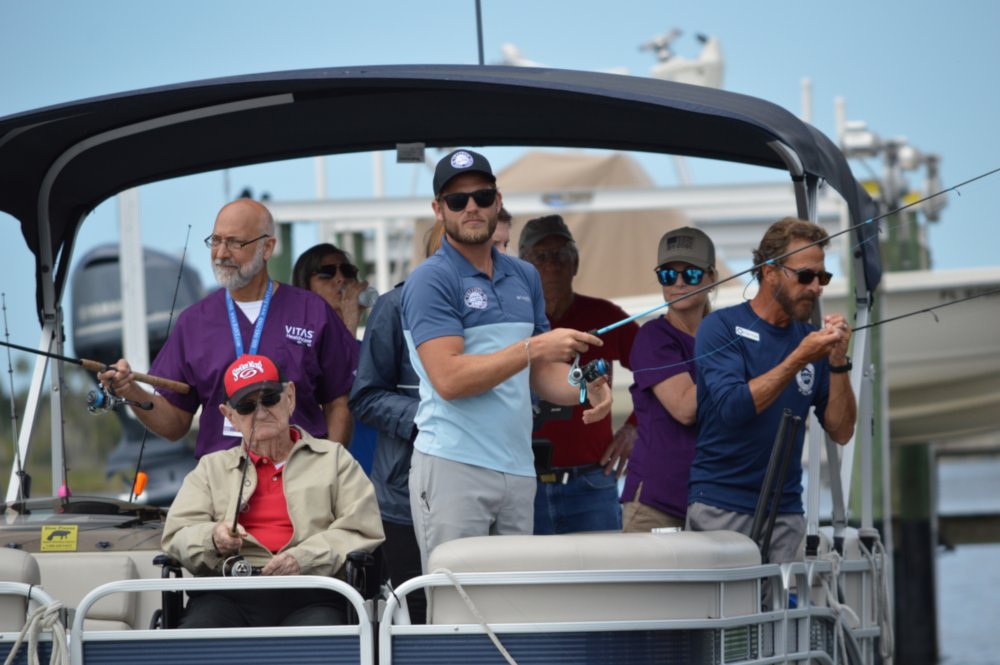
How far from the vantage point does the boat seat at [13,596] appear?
14.9ft

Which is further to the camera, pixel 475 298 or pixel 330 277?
pixel 330 277

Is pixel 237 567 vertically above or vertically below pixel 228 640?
above

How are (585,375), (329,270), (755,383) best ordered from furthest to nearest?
(329,270), (755,383), (585,375)

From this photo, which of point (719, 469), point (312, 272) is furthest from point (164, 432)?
point (719, 469)

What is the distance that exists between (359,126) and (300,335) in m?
1.49

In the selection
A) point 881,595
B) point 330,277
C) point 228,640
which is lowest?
point 881,595

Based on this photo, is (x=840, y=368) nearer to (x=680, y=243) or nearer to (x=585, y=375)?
(x=680, y=243)

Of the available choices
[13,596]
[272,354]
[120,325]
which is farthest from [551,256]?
[120,325]

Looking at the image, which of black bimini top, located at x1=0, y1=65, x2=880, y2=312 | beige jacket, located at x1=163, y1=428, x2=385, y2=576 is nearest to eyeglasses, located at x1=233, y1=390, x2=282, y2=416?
beige jacket, located at x1=163, y1=428, x2=385, y2=576

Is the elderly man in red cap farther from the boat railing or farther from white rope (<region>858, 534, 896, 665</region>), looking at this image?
white rope (<region>858, 534, 896, 665</region>)

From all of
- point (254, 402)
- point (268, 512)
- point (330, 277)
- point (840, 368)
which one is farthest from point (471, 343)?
point (330, 277)

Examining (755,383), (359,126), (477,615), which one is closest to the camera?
(477,615)

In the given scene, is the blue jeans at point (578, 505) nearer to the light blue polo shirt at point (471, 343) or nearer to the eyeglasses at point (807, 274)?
the light blue polo shirt at point (471, 343)

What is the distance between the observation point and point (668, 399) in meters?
5.58
